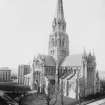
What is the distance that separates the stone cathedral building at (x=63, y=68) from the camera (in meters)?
44.3

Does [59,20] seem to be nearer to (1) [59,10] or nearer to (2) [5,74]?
(1) [59,10]

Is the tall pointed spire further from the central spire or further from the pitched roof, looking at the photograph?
the pitched roof

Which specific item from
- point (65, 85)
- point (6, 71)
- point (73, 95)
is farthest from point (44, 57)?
point (6, 71)

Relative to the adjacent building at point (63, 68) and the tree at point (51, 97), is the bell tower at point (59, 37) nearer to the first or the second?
the adjacent building at point (63, 68)

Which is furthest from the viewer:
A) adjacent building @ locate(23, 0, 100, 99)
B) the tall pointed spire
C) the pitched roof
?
the tall pointed spire

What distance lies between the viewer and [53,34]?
56.1 metres

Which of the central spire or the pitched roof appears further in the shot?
the central spire

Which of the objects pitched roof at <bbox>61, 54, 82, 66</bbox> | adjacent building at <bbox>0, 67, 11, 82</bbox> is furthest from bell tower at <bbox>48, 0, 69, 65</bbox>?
adjacent building at <bbox>0, 67, 11, 82</bbox>

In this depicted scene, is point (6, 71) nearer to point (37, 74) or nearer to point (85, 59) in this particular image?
point (37, 74)

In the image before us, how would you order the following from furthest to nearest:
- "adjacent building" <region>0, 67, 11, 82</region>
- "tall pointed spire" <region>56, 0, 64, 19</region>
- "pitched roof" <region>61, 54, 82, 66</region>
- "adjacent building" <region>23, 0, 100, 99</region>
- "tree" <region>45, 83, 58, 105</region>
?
1. "adjacent building" <region>0, 67, 11, 82</region>
2. "tall pointed spire" <region>56, 0, 64, 19</region>
3. "pitched roof" <region>61, 54, 82, 66</region>
4. "adjacent building" <region>23, 0, 100, 99</region>
5. "tree" <region>45, 83, 58, 105</region>

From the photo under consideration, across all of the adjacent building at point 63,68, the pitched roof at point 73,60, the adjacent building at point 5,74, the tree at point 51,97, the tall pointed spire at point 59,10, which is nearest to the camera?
the tree at point 51,97

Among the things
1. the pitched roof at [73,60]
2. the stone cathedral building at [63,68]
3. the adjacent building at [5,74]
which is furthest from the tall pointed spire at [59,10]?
→ the adjacent building at [5,74]

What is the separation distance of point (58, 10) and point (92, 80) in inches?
1149

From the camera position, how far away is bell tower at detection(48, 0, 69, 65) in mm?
54938
